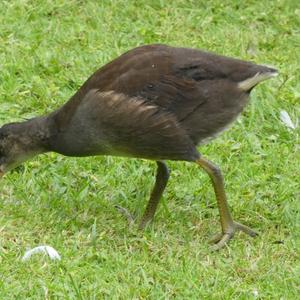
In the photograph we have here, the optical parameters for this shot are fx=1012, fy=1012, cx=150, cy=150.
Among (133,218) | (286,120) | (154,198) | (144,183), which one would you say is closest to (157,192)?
(154,198)

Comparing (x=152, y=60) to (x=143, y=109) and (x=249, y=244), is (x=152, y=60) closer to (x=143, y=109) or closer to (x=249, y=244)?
(x=143, y=109)

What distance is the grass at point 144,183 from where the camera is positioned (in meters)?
5.48

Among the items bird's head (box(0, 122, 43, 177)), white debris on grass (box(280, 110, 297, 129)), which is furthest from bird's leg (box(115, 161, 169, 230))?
white debris on grass (box(280, 110, 297, 129))

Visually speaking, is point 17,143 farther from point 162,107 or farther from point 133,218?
point 162,107

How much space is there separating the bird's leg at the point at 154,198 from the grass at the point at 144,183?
0.07 m

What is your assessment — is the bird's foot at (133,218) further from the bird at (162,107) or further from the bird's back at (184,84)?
the bird's back at (184,84)

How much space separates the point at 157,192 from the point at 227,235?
21.4 inches

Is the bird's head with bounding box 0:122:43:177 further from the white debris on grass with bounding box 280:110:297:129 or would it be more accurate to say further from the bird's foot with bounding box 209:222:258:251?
the white debris on grass with bounding box 280:110:297:129

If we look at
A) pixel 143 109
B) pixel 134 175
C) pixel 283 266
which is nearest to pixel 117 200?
pixel 134 175

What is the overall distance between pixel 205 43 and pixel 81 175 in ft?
7.77

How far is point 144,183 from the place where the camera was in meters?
6.72

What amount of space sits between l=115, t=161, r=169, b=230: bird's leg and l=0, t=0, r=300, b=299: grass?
0.07 m

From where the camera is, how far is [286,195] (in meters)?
6.51

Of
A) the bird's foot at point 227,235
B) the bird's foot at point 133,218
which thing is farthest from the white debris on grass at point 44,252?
the bird's foot at point 227,235
